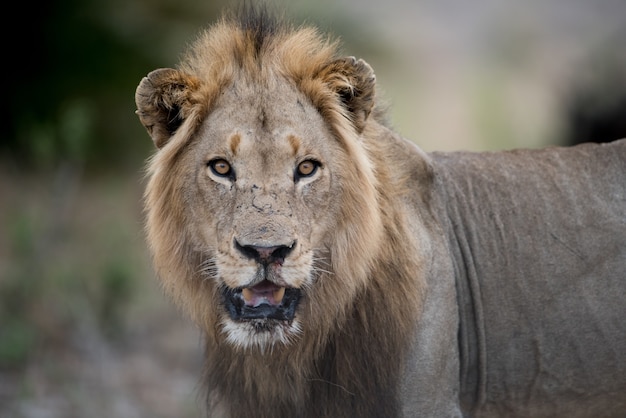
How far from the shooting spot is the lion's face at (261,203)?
3.74 meters

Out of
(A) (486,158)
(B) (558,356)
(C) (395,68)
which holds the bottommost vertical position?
(B) (558,356)

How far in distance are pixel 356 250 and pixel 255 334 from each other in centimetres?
59

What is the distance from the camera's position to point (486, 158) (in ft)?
16.0

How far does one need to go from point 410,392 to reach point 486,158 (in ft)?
4.29

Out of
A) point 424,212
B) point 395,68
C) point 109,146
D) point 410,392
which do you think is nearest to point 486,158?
point 424,212

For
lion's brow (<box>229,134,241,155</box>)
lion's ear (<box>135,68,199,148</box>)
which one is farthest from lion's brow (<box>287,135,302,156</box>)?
lion's ear (<box>135,68,199,148</box>)

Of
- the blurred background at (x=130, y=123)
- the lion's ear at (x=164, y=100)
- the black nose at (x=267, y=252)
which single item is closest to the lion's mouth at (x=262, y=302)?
the black nose at (x=267, y=252)

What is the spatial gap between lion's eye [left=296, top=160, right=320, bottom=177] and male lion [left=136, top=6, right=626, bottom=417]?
0.6 inches

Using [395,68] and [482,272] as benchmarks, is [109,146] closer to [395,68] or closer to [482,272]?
[395,68]

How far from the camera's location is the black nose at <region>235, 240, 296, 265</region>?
3664 millimetres

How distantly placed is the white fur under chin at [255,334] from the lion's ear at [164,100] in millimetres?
886

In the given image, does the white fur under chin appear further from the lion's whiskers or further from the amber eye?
Result: the amber eye

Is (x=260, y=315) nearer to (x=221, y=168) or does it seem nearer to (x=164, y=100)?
(x=221, y=168)

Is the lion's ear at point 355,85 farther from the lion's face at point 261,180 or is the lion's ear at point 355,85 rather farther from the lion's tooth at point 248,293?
the lion's tooth at point 248,293
